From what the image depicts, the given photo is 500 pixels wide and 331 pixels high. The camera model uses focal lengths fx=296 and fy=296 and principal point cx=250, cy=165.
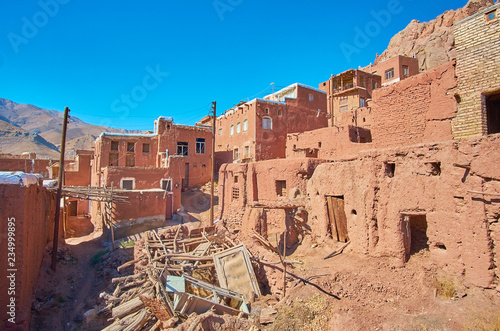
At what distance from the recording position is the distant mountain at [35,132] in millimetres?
67438

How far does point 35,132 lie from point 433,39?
375 ft

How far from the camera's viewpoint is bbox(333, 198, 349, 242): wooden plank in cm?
1191

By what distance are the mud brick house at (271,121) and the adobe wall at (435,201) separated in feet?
46.7

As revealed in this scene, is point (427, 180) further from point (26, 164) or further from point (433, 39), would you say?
point (26, 164)

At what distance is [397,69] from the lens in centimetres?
3225

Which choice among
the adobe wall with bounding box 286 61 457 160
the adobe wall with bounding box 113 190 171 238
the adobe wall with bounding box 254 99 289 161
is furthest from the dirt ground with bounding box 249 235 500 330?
the adobe wall with bounding box 254 99 289 161

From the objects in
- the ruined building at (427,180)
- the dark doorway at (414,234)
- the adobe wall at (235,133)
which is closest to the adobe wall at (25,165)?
the adobe wall at (235,133)

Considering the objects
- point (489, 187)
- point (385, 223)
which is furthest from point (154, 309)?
point (489, 187)

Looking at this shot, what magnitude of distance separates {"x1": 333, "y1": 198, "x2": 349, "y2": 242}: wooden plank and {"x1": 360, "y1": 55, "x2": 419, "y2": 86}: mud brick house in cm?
2530

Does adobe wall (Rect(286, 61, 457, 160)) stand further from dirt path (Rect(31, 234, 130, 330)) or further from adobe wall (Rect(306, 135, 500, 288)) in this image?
dirt path (Rect(31, 234, 130, 330))

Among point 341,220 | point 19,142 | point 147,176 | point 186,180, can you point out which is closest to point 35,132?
point 19,142

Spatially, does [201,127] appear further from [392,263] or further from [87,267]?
[392,263]

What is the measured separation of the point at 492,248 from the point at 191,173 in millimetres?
23399

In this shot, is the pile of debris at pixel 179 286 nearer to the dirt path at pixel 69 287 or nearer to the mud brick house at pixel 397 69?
the dirt path at pixel 69 287
